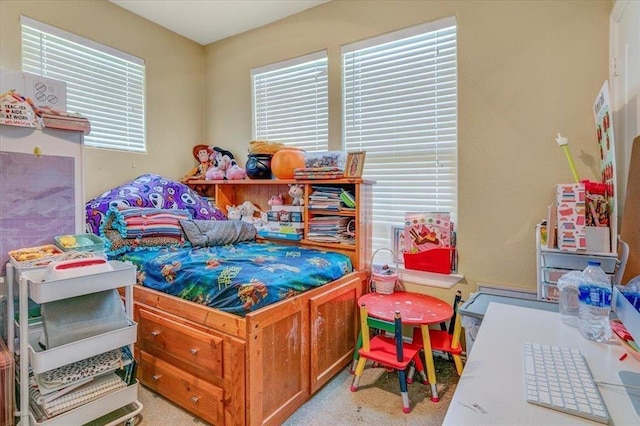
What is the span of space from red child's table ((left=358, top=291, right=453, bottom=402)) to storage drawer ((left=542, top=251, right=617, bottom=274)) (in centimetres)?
61

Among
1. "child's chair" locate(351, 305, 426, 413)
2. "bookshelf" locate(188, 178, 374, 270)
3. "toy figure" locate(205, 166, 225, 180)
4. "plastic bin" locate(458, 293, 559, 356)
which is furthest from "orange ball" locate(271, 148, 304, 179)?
"plastic bin" locate(458, 293, 559, 356)

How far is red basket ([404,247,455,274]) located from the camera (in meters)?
2.42

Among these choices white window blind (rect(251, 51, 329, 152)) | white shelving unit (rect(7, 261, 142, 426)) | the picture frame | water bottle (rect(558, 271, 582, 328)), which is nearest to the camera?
water bottle (rect(558, 271, 582, 328))

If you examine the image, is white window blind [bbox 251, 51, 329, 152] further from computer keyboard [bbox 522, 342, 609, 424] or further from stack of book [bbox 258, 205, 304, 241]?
computer keyboard [bbox 522, 342, 609, 424]

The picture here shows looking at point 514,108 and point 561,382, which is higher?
point 514,108

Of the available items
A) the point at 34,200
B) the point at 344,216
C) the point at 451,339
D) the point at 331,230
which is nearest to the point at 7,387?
the point at 34,200

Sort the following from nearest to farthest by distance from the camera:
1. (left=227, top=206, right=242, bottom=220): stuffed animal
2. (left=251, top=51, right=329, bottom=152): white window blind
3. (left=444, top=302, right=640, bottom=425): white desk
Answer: (left=444, top=302, right=640, bottom=425): white desk
(left=251, top=51, right=329, bottom=152): white window blind
(left=227, top=206, right=242, bottom=220): stuffed animal

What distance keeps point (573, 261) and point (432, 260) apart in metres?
0.84

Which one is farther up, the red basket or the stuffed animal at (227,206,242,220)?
the stuffed animal at (227,206,242,220)

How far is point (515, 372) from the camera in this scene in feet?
3.00

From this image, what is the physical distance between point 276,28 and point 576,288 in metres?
3.10

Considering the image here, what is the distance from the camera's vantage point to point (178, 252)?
7.66 feet

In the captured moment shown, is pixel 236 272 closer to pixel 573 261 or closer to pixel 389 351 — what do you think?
pixel 389 351

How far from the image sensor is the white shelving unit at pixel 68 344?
55.0 inches
